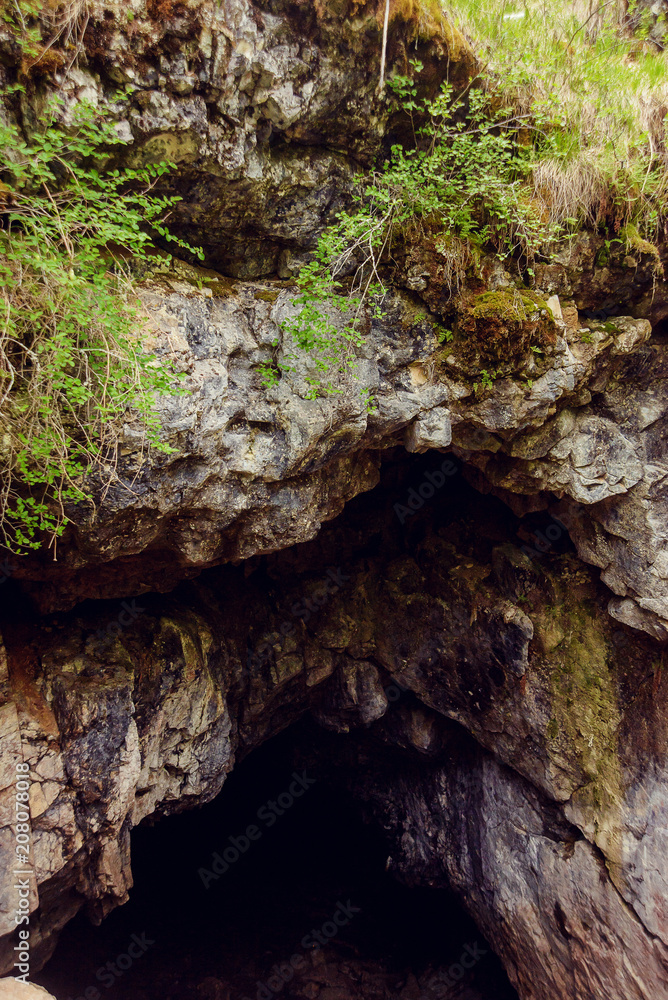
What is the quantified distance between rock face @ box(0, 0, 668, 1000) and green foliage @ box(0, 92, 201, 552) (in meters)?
0.19

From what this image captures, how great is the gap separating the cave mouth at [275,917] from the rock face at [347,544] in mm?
957

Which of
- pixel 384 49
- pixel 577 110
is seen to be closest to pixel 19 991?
pixel 384 49

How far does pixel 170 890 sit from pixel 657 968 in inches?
224

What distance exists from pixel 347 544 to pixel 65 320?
14.6ft

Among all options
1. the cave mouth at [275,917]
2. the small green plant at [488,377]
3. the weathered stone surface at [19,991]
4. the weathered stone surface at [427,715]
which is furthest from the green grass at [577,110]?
the cave mouth at [275,917]

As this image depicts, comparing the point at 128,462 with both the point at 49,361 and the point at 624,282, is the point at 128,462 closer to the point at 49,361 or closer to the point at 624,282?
the point at 49,361

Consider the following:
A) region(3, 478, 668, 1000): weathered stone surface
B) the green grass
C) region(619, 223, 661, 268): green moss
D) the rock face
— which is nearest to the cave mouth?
region(3, 478, 668, 1000): weathered stone surface

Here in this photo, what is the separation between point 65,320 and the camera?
2.75m

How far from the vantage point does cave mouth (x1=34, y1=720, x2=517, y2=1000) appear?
6.02 m

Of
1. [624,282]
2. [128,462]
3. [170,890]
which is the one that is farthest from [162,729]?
[624,282]

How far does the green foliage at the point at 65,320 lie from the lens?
8.61ft

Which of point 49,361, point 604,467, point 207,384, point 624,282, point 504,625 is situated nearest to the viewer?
point 49,361

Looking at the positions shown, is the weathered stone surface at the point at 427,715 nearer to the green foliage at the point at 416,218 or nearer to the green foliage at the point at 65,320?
the green foliage at the point at 65,320

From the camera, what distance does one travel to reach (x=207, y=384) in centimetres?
337
